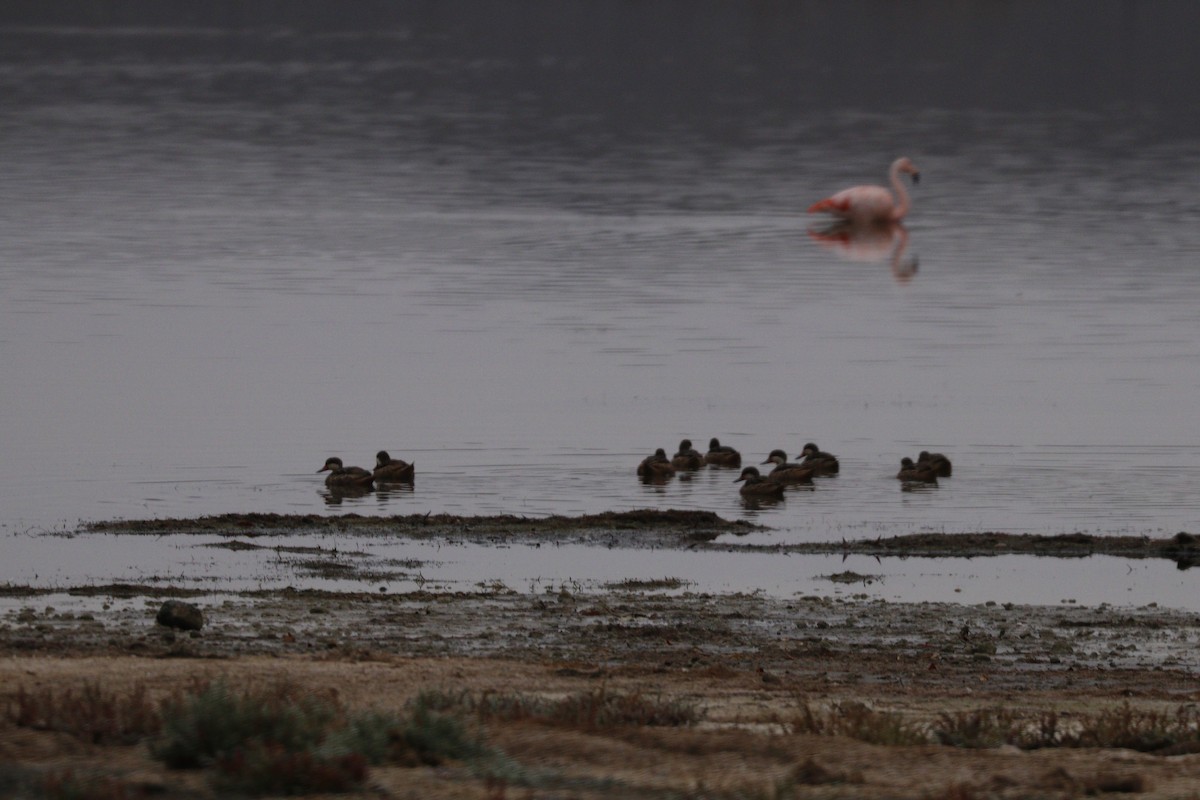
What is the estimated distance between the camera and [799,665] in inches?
563

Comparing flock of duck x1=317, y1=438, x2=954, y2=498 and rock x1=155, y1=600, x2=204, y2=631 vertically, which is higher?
flock of duck x1=317, y1=438, x2=954, y2=498

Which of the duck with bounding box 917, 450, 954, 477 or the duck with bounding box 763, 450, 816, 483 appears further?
the duck with bounding box 917, 450, 954, 477

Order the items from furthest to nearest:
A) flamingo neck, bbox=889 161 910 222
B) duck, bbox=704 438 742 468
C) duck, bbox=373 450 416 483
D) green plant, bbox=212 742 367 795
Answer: flamingo neck, bbox=889 161 910 222, duck, bbox=704 438 742 468, duck, bbox=373 450 416 483, green plant, bbox=212 742 367 795

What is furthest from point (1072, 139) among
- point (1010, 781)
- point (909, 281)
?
point (1010, 781)

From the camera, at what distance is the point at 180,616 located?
1441 centimetres

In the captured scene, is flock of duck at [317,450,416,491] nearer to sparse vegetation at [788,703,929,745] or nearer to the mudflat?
the mudflat

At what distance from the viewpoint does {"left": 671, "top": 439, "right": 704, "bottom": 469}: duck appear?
914 inches

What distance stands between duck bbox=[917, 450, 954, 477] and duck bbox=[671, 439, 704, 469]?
219 centimetres

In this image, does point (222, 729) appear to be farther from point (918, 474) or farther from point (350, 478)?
point (918, 474)

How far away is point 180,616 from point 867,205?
4165cm

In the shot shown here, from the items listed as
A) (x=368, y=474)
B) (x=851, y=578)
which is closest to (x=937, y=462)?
(x=851, y=578)

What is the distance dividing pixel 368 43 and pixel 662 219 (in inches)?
3476

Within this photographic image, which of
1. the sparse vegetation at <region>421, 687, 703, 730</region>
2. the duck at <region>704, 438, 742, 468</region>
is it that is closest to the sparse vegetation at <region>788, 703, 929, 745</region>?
the sparse vegetation at <region>421, 687, 703, 730</region>

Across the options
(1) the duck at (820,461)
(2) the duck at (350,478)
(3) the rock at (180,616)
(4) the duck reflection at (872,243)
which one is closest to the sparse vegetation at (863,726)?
(3) the rock at (180,616)
